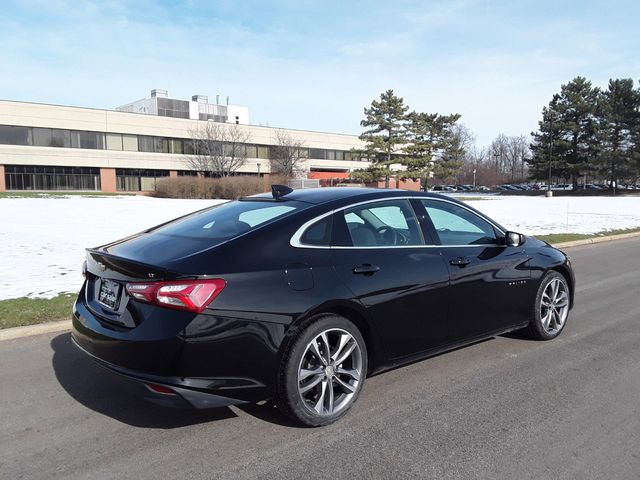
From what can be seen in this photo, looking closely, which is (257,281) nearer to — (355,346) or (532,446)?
(355,346)

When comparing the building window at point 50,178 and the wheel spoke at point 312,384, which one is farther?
the building window at point 50,178

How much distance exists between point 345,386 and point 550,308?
9.23ft

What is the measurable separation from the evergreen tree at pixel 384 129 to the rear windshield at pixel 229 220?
4974 centimetres

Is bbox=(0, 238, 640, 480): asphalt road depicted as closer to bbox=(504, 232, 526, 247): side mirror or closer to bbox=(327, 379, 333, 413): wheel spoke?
bbox=(327, 379, 333, 413): wheel spoke

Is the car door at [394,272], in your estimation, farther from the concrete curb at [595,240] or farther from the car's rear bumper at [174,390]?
the concrete curb at [595,240]

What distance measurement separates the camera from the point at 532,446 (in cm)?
328

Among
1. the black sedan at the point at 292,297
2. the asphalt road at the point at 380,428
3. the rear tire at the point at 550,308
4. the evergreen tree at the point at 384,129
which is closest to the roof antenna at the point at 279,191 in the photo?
the black sedan at the point at 292,297

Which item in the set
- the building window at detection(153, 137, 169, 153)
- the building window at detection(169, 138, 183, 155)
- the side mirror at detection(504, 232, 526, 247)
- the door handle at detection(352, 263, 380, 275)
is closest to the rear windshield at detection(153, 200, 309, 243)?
the door handle at detection(352, 263, 380, 275)

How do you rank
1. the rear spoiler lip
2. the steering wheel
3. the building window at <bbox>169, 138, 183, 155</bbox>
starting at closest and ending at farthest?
the rear spoiler lip → the steering wheel → the building window at <bbox>169, 138, 183, 155</bbox>

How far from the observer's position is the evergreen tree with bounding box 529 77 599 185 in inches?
2594

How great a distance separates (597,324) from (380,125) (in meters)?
49.6

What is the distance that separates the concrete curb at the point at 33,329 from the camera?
534 cm

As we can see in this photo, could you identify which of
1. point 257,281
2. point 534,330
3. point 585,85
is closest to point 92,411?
point 257,281

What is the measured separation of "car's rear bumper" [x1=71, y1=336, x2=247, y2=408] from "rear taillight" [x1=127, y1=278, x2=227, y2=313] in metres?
0.43
